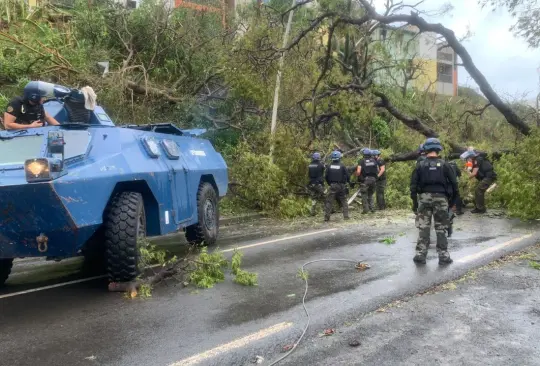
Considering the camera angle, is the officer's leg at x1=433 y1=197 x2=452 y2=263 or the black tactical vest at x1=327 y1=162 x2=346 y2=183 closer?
the officer's leg at x1=433 y1=197 x2=452 y2=263

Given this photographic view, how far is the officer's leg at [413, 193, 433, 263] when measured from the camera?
773 cm

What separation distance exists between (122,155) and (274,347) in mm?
3170

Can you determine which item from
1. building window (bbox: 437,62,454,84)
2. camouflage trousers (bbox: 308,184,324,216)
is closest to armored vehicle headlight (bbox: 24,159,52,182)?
camouflage trousers (bbox: 308,184,324,216)

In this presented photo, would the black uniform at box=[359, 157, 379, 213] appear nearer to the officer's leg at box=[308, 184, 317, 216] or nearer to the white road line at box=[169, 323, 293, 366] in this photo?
the officer's leg at box=[308, 184, 317, 216]

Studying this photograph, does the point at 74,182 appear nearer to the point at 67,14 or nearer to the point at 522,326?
the point at 522,326

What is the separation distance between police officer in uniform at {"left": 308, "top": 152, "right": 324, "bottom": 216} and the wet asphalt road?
208 inches

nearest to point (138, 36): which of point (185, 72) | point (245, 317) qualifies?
point (185, 72)

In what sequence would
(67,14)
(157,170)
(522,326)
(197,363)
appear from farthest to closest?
1. (67,14)
2. (157,170)
3. (522,326)
4. (197,363)

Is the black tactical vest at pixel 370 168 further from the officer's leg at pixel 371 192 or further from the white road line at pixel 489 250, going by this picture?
the white road line at pixel 489 250

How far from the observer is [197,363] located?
4.12 meters

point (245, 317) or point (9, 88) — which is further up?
point (9, 88)

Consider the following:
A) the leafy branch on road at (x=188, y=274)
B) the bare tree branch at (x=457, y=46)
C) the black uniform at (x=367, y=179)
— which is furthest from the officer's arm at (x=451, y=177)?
the bare tree branch at (x=457, y=46)

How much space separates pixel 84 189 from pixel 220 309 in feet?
6.09

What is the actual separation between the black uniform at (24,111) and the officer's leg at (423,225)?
17.3ft
